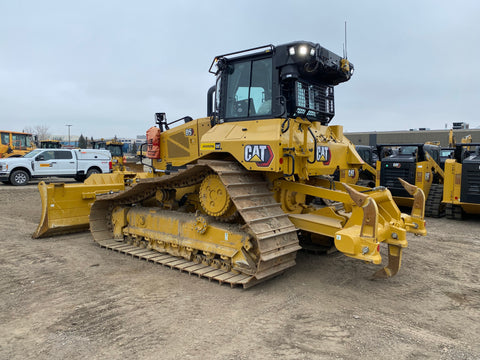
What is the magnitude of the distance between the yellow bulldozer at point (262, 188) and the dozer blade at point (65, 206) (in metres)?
1.21

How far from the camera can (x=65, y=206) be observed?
7543 mm

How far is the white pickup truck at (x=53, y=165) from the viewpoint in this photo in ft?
54.9

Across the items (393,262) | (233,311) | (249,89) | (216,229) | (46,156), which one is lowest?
(233,311)

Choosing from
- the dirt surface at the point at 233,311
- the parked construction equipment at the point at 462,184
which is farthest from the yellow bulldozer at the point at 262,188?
the parked construction equipment at the point at 462,184

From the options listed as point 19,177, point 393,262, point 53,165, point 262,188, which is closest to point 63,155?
point 53,165

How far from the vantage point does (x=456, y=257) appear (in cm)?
651

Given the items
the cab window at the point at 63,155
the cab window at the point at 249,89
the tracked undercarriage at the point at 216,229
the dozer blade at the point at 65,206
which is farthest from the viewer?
the cab window at the point at 63,155

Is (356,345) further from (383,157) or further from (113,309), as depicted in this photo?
(383,157)

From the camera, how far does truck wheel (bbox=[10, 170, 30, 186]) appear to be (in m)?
16.7

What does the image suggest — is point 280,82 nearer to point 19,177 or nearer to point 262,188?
point 262,188

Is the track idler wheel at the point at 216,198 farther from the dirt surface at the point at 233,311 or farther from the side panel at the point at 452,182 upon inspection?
the side panel at the point at 452,182

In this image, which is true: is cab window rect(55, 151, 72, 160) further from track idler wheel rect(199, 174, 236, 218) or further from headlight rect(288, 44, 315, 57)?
headlight rect(288, 44, 315, 57)

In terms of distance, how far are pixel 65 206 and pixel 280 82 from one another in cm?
529

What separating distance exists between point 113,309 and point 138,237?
269 centimetres
